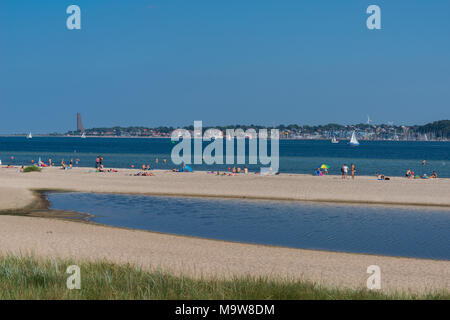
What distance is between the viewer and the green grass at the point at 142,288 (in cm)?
880

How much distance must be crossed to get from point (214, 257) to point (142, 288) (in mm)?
6939

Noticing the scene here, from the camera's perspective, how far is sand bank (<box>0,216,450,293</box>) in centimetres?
1362

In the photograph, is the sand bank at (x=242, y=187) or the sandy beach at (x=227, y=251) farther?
the sand bank at (x=242, y=187)

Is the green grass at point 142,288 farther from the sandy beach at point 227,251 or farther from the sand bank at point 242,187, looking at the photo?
the sand bank at point 242,187

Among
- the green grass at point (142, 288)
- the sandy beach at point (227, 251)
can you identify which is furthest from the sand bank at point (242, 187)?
the green grass at point (142, 288)

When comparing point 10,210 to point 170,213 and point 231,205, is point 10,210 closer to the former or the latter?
point 170,213

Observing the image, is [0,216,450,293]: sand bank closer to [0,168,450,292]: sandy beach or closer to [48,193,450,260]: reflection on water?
[0,168,450,292]: sandy beach

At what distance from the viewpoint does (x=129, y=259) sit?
1561 cm


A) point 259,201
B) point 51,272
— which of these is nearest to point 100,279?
point 51,272

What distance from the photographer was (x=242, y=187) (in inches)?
1467

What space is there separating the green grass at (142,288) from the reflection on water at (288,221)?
912cm

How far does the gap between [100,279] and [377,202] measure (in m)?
24.1

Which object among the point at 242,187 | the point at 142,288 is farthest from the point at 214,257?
the point at 242,187

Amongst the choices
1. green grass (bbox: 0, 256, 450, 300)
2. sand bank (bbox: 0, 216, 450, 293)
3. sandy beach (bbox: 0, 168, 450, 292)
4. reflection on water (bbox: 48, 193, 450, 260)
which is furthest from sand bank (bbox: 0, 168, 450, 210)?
green grass (bbox: 0, 256, 450, 300)
